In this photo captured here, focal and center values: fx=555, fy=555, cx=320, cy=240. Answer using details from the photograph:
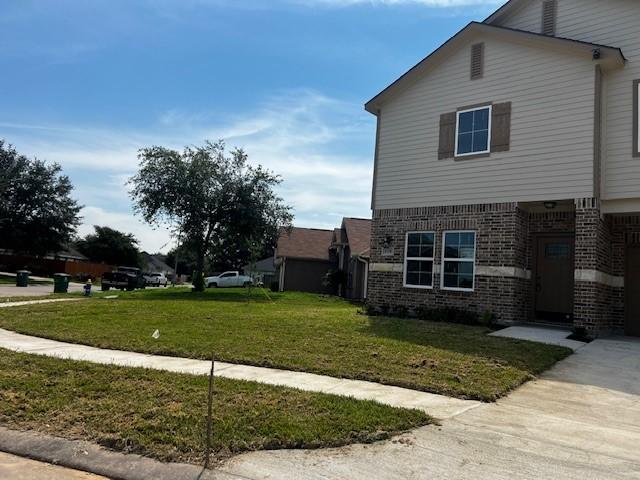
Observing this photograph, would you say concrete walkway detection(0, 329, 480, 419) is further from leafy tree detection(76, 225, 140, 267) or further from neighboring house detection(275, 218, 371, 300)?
leafy tree detection(76, 225, 140, 267)

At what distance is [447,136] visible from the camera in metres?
15.4

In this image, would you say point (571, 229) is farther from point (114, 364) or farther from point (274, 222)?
point (274, 222)

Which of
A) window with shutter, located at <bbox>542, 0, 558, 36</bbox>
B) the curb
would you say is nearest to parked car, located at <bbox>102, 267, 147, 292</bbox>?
window with shutter, located at <bbox>542, 0, 558, 36</bbox>

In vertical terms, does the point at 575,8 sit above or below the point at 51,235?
above

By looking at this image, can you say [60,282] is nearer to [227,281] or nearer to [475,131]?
[475,131]

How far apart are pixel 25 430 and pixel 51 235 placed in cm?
4711

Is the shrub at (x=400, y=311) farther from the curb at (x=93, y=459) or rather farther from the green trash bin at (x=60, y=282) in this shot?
the green trash bin at (x=60, y=282)

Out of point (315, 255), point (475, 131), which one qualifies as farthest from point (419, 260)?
point (315, 255)

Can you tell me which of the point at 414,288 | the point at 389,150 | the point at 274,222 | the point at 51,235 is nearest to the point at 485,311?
the point at 414,288

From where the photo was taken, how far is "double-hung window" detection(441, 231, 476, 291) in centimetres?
1471

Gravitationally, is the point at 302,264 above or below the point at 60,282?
above

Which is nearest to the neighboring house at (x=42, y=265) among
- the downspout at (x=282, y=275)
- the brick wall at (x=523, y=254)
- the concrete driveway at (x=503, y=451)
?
the downspout at (x=282, y=275)

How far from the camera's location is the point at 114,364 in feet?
25.8

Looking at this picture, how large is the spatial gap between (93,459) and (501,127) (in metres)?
12.6
